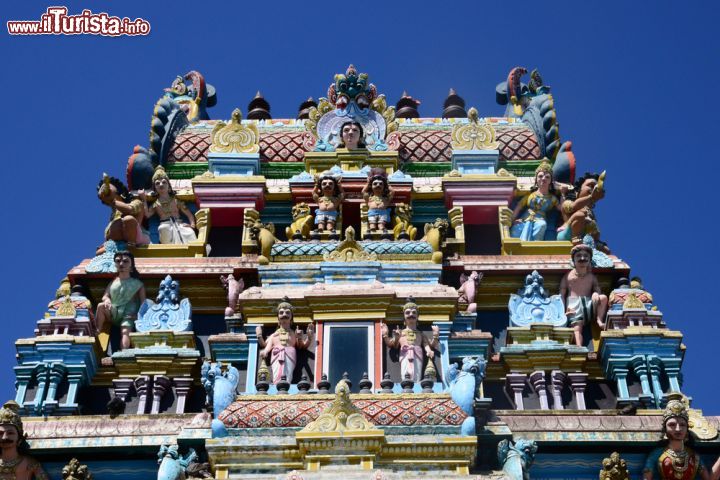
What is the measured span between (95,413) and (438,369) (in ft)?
19.6

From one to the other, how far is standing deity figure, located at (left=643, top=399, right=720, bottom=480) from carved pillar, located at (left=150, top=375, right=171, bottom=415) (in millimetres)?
8090

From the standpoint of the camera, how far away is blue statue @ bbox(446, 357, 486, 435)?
19.8 meters

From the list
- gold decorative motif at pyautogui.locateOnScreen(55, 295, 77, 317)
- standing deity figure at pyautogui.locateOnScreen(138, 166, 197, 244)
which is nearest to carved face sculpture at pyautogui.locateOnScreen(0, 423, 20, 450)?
gold decorative motif at pyautogui.locateOnScreen(55, 295, 77, 317)

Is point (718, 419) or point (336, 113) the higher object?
point (336, 113)

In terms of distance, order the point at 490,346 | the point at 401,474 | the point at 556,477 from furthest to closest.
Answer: the point at 490,346 < the point at 556,477 < the point at 401,474

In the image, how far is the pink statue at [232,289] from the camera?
2486 cm

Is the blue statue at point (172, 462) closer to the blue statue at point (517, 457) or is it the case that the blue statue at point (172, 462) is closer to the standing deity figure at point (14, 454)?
the standing deity figure at point (14, 454)

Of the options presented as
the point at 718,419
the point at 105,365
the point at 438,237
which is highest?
the point at 438,237

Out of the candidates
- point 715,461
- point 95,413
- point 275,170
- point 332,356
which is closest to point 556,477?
point 715,461

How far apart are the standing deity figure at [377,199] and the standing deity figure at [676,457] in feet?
25.4

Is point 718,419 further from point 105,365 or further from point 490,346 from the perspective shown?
point 105,365

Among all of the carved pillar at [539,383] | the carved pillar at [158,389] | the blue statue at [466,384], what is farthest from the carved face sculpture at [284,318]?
the carved pillar at [539,383]

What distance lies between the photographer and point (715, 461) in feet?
68.8

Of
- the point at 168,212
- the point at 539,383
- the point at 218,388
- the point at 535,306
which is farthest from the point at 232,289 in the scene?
the point at 539,383
